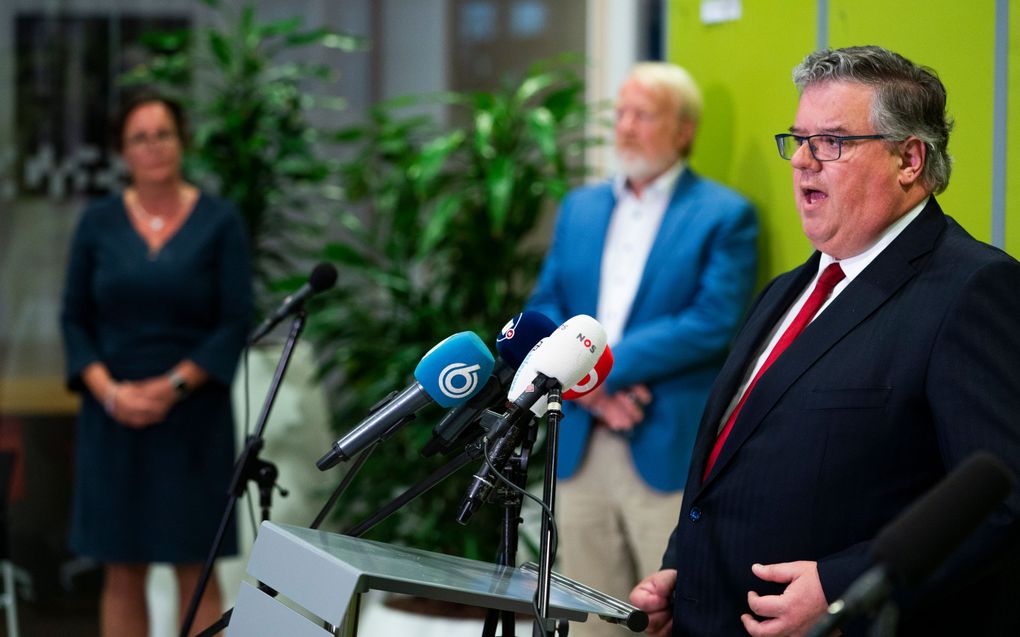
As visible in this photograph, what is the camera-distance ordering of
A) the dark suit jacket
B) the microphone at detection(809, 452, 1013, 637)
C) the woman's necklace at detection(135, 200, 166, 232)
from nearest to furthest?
1. the microphone at detection(809, 452, 1013, 637)
2. the dark suit jacket
3. the woman's necklace at detection(135, 200, 166, 232)

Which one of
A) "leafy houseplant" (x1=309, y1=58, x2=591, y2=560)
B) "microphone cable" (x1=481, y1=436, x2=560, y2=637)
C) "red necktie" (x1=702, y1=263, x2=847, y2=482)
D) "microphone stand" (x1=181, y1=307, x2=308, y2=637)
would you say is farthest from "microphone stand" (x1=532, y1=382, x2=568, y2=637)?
"leafy houseplant" (x1=309, y1=58, x2=591, y2=560)

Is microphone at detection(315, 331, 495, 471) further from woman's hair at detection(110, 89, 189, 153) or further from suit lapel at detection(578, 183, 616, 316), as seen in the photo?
woman's hair at detection(110, 89, 189, 153)

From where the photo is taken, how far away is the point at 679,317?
10.5 ft

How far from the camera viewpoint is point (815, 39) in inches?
112

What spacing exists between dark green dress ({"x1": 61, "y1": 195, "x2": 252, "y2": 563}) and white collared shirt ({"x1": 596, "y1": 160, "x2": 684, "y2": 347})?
1.11 metres

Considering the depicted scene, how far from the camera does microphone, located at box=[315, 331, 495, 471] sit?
5.74 feet

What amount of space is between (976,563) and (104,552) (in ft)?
8.94

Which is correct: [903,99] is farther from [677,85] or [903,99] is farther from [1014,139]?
[677,85]

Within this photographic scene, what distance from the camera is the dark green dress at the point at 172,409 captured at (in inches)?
142

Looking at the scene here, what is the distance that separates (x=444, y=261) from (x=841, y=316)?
8.78 feet

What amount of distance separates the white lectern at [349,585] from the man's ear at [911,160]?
2.48 ft

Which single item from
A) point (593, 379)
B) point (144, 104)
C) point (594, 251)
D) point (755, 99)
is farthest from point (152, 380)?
point (593, 379)

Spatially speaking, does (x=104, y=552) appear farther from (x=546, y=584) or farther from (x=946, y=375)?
(x=946, y=375)

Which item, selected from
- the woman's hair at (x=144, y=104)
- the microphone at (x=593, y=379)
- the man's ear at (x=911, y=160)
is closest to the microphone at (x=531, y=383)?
the microphone at (x=593, y=379)
